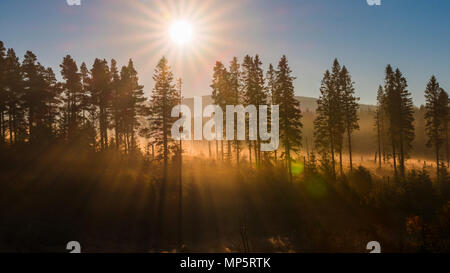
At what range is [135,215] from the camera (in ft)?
73.4

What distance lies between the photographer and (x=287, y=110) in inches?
1324

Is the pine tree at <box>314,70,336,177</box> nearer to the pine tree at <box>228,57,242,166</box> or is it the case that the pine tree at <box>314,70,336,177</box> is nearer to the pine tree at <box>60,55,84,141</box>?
the pine tree at <box>228,57,242,166</box>

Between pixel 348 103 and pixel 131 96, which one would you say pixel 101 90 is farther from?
pixel 348 103

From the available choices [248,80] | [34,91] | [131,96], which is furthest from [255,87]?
[34,91]

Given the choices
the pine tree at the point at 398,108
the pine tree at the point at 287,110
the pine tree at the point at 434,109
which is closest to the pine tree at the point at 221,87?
the pine tree at the point at 287,110

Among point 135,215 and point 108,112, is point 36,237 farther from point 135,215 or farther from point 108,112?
point 108,112

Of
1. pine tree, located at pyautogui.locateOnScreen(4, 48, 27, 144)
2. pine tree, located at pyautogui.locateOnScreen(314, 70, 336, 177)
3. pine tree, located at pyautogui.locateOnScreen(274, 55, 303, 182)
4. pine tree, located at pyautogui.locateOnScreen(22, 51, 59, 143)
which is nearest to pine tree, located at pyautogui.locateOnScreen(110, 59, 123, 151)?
pine tree, located at pyautogui.locateOnScreen(22, 51, 59, 143)

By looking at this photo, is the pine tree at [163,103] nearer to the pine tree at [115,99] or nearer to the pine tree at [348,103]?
the pine tree at [115,99]

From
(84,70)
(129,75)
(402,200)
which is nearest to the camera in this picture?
(402,200)

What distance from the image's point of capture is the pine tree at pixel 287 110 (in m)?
33.1

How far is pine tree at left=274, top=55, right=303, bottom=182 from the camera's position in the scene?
109 ft

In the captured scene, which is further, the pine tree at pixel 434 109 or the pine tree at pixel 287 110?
the pine tree at pixel 434 109
